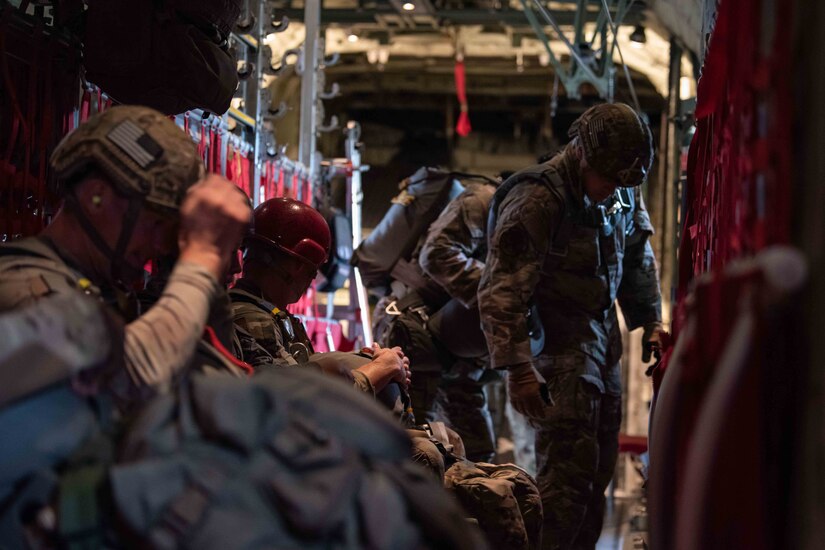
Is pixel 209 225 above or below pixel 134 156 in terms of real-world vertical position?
below

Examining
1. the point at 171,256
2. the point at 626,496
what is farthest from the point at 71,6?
the point at 626,496

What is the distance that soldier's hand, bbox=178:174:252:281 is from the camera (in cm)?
238

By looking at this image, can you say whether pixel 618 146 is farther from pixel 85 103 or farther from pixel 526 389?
pixel 85 103

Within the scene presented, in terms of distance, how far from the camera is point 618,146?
477 centimetres

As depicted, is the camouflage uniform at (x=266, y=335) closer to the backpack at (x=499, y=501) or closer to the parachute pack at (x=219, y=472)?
the backpack at (x=499, y=501)

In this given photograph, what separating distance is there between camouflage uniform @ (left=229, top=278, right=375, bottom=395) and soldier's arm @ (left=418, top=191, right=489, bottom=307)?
1.75 metres

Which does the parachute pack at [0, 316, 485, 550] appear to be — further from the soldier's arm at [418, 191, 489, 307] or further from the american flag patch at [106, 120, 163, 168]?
the soldier's arm at [418, 191, 489, 307]

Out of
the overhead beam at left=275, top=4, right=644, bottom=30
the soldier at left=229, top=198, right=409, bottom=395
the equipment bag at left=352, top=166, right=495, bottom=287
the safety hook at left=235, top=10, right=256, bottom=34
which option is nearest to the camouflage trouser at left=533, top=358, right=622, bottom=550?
the soldier at left=229, top=198, right=409, bottom=395

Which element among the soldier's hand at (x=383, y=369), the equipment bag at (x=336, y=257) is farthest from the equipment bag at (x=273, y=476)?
the equipment bag at (x=336, y=257)

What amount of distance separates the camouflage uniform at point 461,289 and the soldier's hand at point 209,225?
3.52m

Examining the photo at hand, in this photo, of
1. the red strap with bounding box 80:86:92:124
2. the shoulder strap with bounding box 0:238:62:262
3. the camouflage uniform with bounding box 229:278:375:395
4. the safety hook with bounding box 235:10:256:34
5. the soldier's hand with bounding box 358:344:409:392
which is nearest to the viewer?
the shoulder strap with bounding box 0:238:62:262

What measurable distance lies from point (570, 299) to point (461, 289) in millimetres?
938

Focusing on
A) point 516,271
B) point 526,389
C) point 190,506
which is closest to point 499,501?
point 526,389

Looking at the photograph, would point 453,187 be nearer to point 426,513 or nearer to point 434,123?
point 426,513
